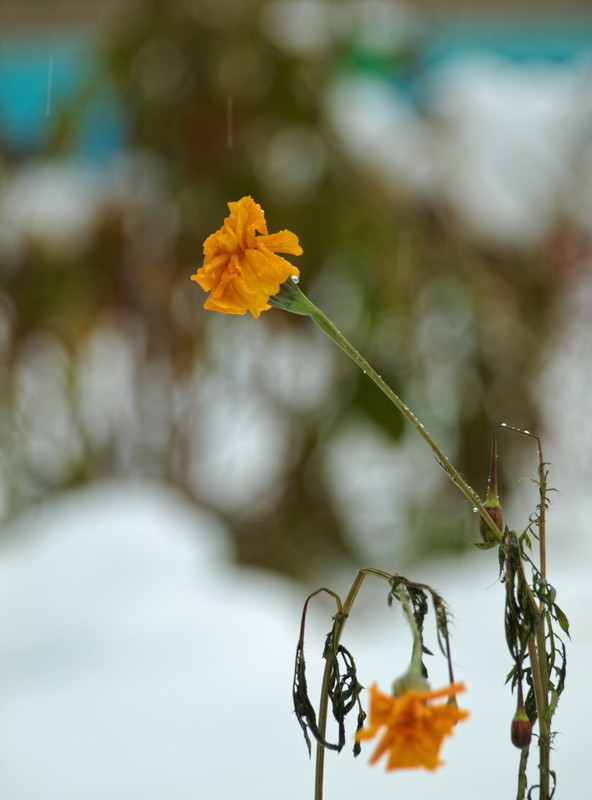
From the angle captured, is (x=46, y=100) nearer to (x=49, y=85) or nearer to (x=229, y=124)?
(x=49, y=85)

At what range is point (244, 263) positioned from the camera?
0.14 meters

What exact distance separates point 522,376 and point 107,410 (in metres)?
0.37

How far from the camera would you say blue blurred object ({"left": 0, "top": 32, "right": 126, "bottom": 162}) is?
0.84 metres

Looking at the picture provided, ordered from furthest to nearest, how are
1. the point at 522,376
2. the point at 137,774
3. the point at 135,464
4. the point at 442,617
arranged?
the point at 135,464 → the point at 522,376 → the point at 137,774 → the point at 442,617

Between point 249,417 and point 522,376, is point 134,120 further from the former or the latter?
point 522,376

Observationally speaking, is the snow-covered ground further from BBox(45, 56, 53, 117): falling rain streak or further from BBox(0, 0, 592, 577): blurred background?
BBox(45, 56, 53, 117): falling rain streak

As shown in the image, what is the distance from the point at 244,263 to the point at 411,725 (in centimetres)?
7

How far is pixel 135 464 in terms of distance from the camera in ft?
2.80

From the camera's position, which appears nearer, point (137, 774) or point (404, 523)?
point (137, 774)

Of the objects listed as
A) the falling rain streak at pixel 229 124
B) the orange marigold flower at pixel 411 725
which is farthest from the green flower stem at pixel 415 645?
the falling rain streak at pixel 229 124

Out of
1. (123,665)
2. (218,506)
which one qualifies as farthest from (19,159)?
(123,665)

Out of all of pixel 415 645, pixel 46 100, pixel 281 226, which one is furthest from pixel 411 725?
pixel 46 100

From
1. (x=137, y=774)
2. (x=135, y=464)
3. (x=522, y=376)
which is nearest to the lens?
(x=137, y=774)

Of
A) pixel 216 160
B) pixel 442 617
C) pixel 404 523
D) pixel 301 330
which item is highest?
pixel 216 160
